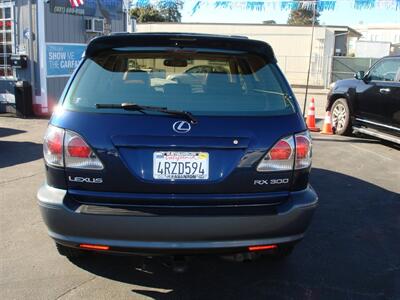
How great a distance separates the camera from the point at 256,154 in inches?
123

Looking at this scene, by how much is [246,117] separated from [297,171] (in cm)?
49

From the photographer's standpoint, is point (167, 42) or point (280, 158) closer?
point (280, 158)

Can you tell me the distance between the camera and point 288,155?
321cm

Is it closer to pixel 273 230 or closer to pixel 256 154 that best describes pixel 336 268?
pixel 273 230

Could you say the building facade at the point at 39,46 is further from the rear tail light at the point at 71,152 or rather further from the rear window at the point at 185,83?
the rear tail light at the point at 71,152

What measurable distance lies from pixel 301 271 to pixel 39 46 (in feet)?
33.0

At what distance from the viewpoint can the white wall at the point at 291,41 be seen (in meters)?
32.9

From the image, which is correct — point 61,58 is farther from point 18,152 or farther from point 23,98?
point 18,152

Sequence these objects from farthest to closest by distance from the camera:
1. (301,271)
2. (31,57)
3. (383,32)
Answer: (383,32)
(31,57)
(301,271)

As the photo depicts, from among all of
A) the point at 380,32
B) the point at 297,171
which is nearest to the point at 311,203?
the point at 297,171

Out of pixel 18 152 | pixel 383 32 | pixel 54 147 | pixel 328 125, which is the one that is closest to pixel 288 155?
pixel 54 147

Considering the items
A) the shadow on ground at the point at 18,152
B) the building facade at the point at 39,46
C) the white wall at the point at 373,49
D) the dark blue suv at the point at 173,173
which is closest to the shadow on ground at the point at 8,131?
the shadow on ground at the point at 18,152

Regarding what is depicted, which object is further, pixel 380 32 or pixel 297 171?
pixel 380 32

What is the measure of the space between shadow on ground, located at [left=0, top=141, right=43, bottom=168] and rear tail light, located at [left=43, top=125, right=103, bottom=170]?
4494 mm
